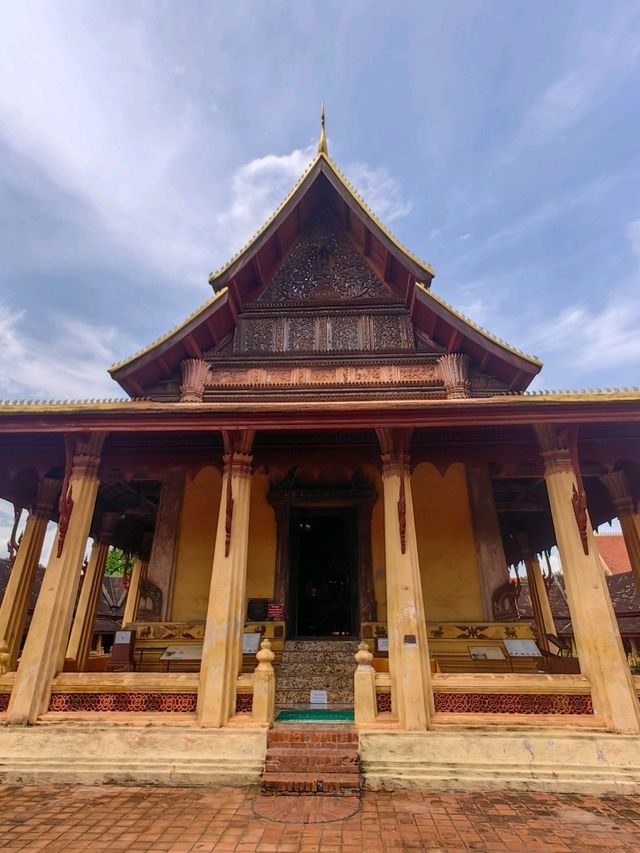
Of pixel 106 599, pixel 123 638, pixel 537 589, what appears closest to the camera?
pixel 123 638

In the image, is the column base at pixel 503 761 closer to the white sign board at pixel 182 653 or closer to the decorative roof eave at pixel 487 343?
the white sign board at pixel 182 653

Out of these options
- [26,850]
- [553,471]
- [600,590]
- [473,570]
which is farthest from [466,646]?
[26,850]

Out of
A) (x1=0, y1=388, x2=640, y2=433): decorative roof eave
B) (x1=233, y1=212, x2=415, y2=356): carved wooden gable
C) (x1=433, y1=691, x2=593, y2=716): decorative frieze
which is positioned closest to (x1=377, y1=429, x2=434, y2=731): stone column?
(x1=433, y1=691, x2=593, y2=716): decorative frieze

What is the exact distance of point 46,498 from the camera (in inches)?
366

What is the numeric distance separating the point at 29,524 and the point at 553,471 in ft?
30.7

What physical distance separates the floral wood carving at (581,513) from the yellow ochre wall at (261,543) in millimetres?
5290

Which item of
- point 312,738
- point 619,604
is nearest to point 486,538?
point 312,738

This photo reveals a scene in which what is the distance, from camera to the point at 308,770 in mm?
5086

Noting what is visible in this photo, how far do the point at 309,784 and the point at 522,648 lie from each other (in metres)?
4.40

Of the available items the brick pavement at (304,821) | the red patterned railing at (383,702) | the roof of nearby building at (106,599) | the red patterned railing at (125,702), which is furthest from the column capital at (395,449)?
the roof of nearby building at (106,599)

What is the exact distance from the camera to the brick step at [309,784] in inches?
190

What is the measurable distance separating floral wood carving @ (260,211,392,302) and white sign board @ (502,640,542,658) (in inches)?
275

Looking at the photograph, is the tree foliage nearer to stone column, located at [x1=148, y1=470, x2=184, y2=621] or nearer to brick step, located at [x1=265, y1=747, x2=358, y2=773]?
stone column, located at [x1=148, y1=470, x2=184, y2=621]

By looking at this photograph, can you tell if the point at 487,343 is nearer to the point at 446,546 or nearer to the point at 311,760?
the point at 446,546
